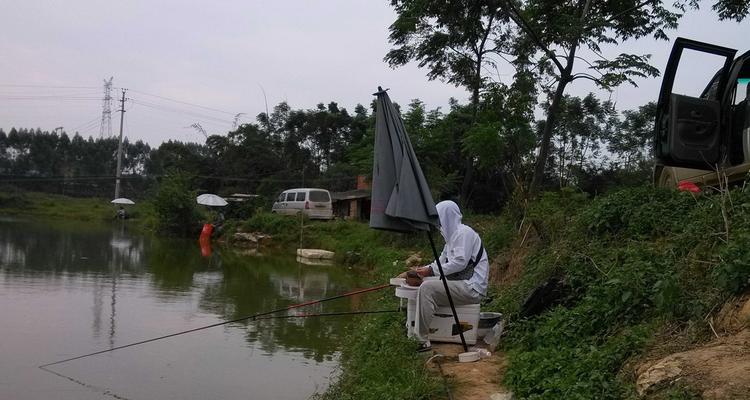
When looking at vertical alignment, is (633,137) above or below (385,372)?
above

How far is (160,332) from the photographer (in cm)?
882

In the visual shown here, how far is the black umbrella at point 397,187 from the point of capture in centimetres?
511

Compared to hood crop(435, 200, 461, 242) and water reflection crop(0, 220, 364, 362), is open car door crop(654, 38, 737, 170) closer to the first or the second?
hood crop(435, 200, 461, 242)

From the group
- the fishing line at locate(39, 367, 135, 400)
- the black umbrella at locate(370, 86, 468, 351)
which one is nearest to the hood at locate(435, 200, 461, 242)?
the black umbrella at locate(370, 86, 468, 351)

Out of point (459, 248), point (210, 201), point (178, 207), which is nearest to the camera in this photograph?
point (459, 248)

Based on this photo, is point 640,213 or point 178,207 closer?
point 640,213

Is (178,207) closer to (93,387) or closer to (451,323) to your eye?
(93,387)

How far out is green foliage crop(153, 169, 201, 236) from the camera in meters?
31.4

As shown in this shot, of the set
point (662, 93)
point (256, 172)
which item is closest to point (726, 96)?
point (662, 93)

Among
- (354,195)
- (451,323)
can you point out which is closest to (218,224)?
(354,195)

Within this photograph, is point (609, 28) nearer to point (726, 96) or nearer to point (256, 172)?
point (726, 96)

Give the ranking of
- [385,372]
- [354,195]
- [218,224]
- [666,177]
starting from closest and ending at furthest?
1. [385,372]
2. [666,177]
3. [354,195]
4. [218,224]

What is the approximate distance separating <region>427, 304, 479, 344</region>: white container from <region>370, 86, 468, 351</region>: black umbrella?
162 millimetres

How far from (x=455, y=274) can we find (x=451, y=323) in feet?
1.54
